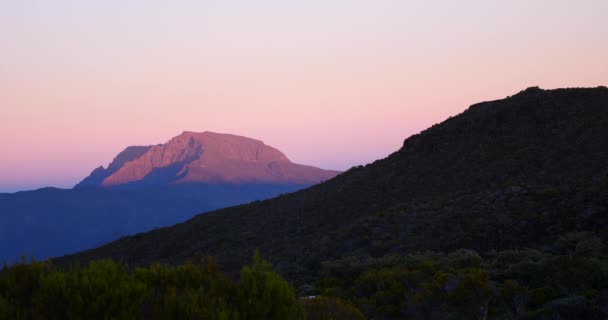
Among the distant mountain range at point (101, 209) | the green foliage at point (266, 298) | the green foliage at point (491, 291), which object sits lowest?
the green foliage at point (491, 291)

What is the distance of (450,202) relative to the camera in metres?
26.6

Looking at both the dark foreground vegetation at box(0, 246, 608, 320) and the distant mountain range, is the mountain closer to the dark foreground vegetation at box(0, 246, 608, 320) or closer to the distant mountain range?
the dark foreground vegetation at box(0, 246, 608, 320)

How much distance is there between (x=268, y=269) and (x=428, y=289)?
469cm

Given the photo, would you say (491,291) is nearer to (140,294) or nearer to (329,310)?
(329,310)

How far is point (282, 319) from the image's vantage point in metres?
6.64

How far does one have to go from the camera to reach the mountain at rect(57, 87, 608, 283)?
71.7 feet


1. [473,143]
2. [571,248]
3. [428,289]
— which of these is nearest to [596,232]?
[571,248]

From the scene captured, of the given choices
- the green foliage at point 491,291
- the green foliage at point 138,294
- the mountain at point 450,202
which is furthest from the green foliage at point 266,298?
the mountain at point 450,202

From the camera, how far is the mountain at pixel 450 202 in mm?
21844

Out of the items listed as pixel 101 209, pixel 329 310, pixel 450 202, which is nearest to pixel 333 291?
pixel 329 310

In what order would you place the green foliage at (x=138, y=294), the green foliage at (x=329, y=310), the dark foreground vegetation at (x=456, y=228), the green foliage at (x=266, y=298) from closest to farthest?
1. the green foliage at (x=138, y=294)
2. the green foliage at (x=266, y=298)
3. the green foliage at (x=329, y=310)
4. the dark foreground vegetation at (x=456, y=228)

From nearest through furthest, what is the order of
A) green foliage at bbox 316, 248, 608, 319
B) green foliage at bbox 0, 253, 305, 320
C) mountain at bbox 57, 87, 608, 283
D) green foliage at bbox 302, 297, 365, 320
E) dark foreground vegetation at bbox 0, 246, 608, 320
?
green foliage at bbox 0, 253, 305, 320 → dark foreground vegetation at bbox 0, 246, 608, 320 → green foliage at bbox 302, 297, 365, 320 → green foliage at bbox 316, 248, 608, 319 → mountain at bbox 57, 87, 608, 283

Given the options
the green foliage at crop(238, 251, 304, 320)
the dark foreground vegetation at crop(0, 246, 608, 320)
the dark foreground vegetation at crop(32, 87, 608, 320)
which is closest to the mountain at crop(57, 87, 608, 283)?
the dark foreground vegetation at crop(32, 87, 608, 320)

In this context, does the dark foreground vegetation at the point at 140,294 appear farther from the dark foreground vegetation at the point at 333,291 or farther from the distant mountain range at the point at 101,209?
the distant mountain range at the point at 101,209
